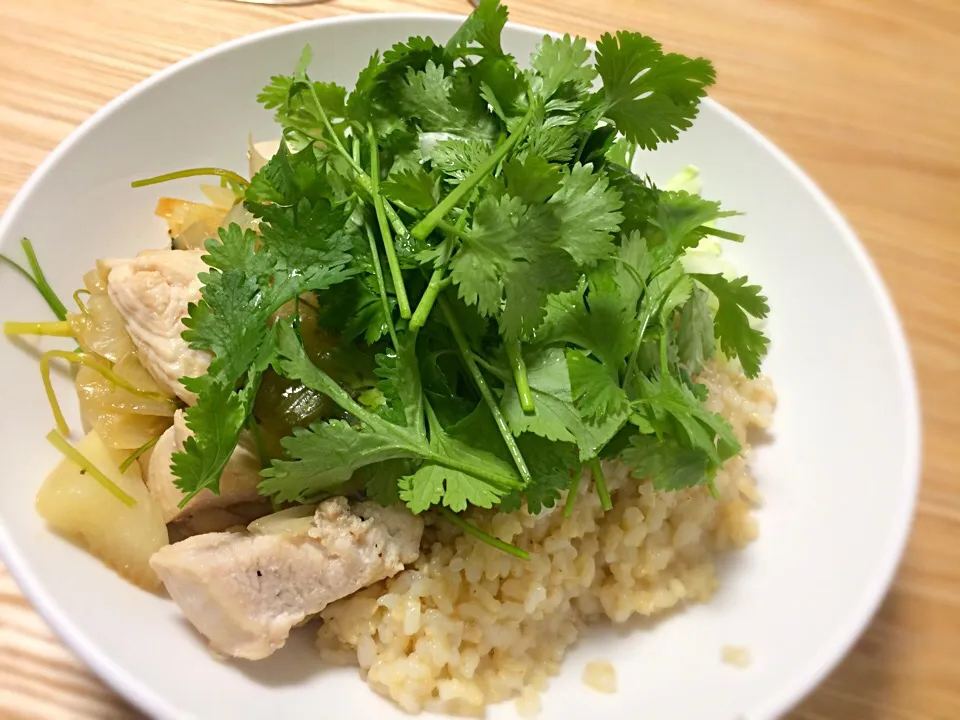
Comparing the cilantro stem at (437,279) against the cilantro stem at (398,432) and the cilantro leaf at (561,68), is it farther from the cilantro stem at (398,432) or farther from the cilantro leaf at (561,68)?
the cilantro leaf at (561,68)

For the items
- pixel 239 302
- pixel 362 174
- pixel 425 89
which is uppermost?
pixel 425 89

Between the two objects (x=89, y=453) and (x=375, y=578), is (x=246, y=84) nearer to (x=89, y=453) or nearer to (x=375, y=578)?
(x=89, y=453)

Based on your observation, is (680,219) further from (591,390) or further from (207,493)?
(207,493)

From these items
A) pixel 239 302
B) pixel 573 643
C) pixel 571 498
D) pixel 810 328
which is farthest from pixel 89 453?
pixel 810 328

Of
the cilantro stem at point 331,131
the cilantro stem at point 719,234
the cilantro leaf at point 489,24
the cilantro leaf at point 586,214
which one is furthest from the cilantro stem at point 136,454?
the cilantro stem at point 719,234

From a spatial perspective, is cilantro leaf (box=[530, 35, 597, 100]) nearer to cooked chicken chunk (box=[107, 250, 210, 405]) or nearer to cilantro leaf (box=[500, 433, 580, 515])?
cilantro leaf (box=[500, 433, 580, 515])
